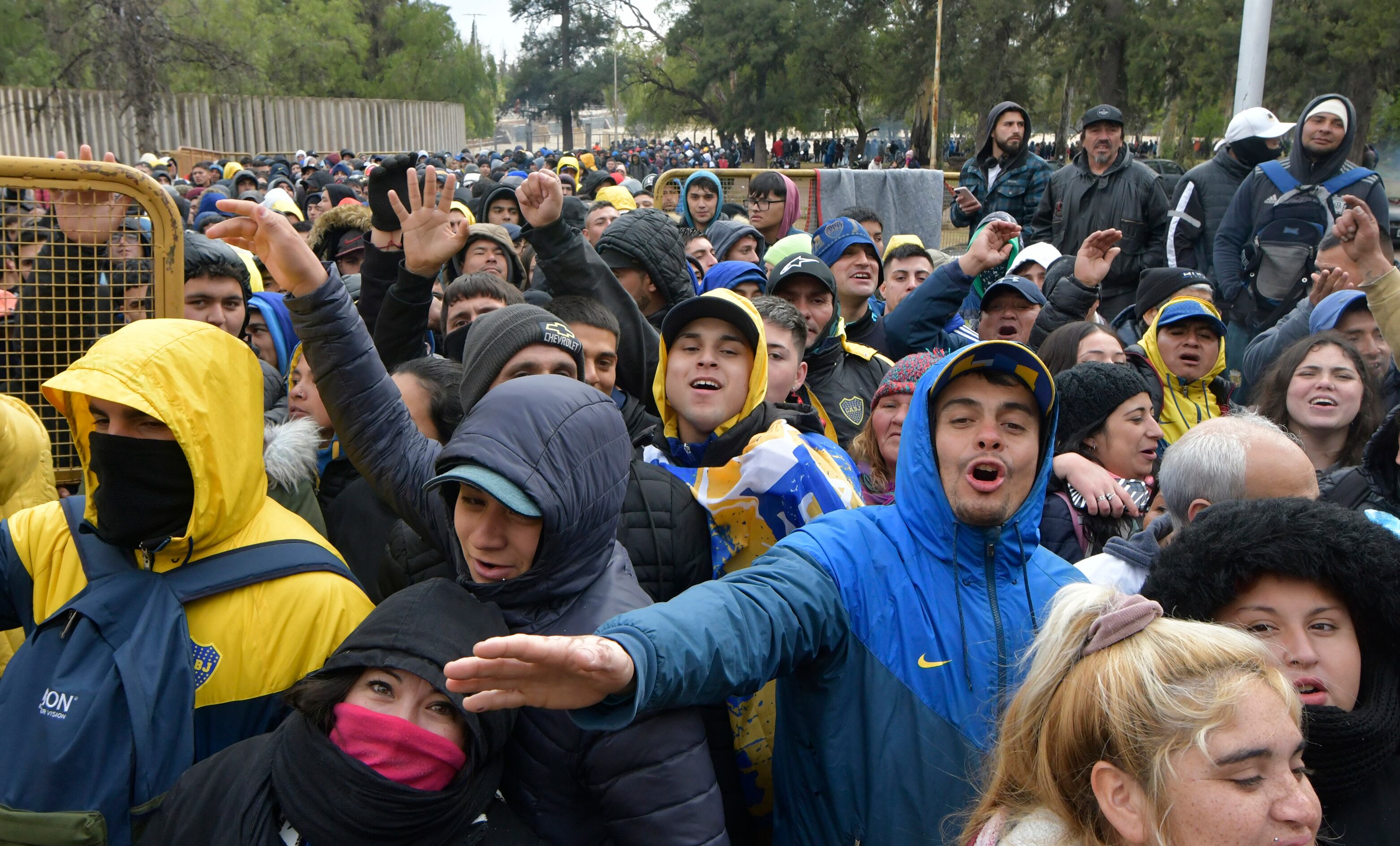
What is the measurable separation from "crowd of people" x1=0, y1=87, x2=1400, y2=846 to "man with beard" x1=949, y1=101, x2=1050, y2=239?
15.4 ft

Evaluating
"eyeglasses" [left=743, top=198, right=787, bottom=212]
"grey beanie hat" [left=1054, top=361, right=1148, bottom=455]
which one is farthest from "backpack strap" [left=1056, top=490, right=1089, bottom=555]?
"eyeglasses" [left=743, top=198, right=787, bottom=212]

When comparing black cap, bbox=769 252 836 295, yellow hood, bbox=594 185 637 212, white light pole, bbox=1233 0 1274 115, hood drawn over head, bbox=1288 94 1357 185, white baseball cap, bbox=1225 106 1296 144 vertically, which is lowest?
black cap, bbox=769 252 836 295

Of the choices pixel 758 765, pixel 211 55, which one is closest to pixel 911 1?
pixel 211 55

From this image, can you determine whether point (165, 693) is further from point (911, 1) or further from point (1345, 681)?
point (911, 1)

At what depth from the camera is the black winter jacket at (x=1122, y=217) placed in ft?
23.0

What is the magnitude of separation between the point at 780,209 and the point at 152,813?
6024 mm

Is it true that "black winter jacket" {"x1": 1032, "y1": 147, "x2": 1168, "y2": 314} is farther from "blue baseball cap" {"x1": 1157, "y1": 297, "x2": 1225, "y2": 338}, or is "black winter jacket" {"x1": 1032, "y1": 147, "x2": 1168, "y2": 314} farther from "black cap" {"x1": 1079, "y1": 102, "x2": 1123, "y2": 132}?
"blue baseball cap" {"x1": 1157, "y1": 297, "x2": 1225, "y2": 338}

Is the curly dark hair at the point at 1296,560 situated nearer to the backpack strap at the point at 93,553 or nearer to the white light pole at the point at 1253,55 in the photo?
the backpack strap at the point at 93,553

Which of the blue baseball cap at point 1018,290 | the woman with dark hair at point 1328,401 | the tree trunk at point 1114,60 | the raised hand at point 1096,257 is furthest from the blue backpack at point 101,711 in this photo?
the tree trunk at point 1114,60

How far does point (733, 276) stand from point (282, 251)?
2414 mm

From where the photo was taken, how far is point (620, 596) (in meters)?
2.13

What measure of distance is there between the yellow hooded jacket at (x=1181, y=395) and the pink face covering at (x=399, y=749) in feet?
11.3

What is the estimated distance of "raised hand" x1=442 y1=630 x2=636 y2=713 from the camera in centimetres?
156

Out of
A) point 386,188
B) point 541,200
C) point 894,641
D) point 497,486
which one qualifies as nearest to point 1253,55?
point 541,200
